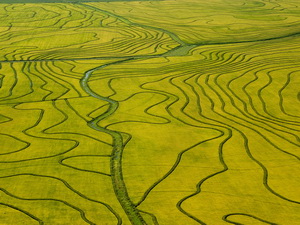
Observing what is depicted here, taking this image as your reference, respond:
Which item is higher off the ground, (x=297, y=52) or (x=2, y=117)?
(x=297, y=52)

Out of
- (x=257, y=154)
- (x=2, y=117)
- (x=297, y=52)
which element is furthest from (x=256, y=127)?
(x=297, y=52)

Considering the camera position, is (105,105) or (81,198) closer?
(81,198)

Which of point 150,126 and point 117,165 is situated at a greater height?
point 150,126

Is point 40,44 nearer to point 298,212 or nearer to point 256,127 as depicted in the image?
point 256,127

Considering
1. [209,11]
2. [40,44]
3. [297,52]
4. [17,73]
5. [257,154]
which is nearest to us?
[257,154]

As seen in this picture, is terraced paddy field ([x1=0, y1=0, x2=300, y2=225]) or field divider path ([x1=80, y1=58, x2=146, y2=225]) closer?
field divider path ([x1=80, y1=58, x2=146, y2=225])

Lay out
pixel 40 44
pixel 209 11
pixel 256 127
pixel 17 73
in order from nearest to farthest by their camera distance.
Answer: pixel 256 127 < pixel 17 73 < pixel 40 44 < pixel 209 11

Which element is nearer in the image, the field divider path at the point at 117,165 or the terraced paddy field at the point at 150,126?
the field divider path at the point at 117,165

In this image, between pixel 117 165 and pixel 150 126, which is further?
pixel 150 126
